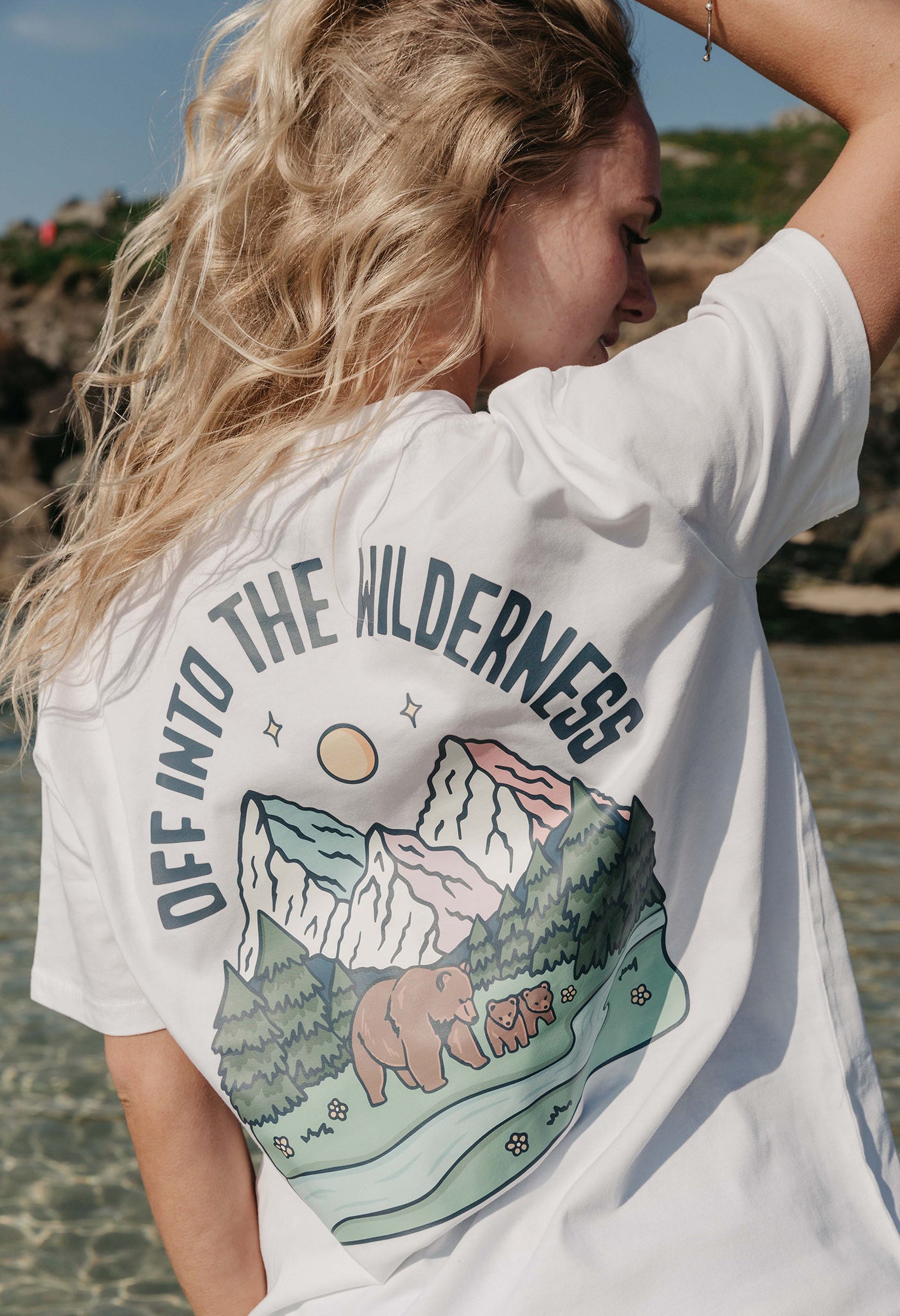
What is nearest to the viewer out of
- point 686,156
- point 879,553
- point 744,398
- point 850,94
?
point 744,398

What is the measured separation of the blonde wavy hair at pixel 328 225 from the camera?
34.4 inches

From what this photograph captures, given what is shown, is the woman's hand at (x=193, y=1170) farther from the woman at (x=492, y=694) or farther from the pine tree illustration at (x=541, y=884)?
the pine tree illustration at (x=541, y=884)

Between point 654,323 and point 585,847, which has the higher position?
point 654,323

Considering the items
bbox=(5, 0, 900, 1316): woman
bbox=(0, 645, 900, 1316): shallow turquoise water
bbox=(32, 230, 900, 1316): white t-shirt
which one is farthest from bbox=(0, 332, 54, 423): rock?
bbox=(32, 230, 900, 1316): white t-shirt

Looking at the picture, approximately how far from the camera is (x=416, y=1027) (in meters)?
0.83

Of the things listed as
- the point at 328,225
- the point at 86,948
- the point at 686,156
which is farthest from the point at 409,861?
the point at 686,156

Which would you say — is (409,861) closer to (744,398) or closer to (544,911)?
(544,911)

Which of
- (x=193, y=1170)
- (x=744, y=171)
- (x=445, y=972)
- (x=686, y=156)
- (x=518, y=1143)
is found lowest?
(x=193, y=1170)

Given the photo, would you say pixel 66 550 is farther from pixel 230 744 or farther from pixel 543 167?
pixel 543 167

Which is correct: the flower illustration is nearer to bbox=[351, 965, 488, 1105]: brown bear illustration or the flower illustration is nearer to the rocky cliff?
bbox=[351, 965, 488, 1105]: brown bear illustration

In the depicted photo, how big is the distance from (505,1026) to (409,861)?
139 mm

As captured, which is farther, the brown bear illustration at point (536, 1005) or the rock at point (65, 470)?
the rock at point (65, 470)

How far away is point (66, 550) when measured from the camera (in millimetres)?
982

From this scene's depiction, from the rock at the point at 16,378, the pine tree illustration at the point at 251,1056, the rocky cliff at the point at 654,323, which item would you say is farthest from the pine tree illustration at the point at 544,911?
the rock at the point at 16,378
